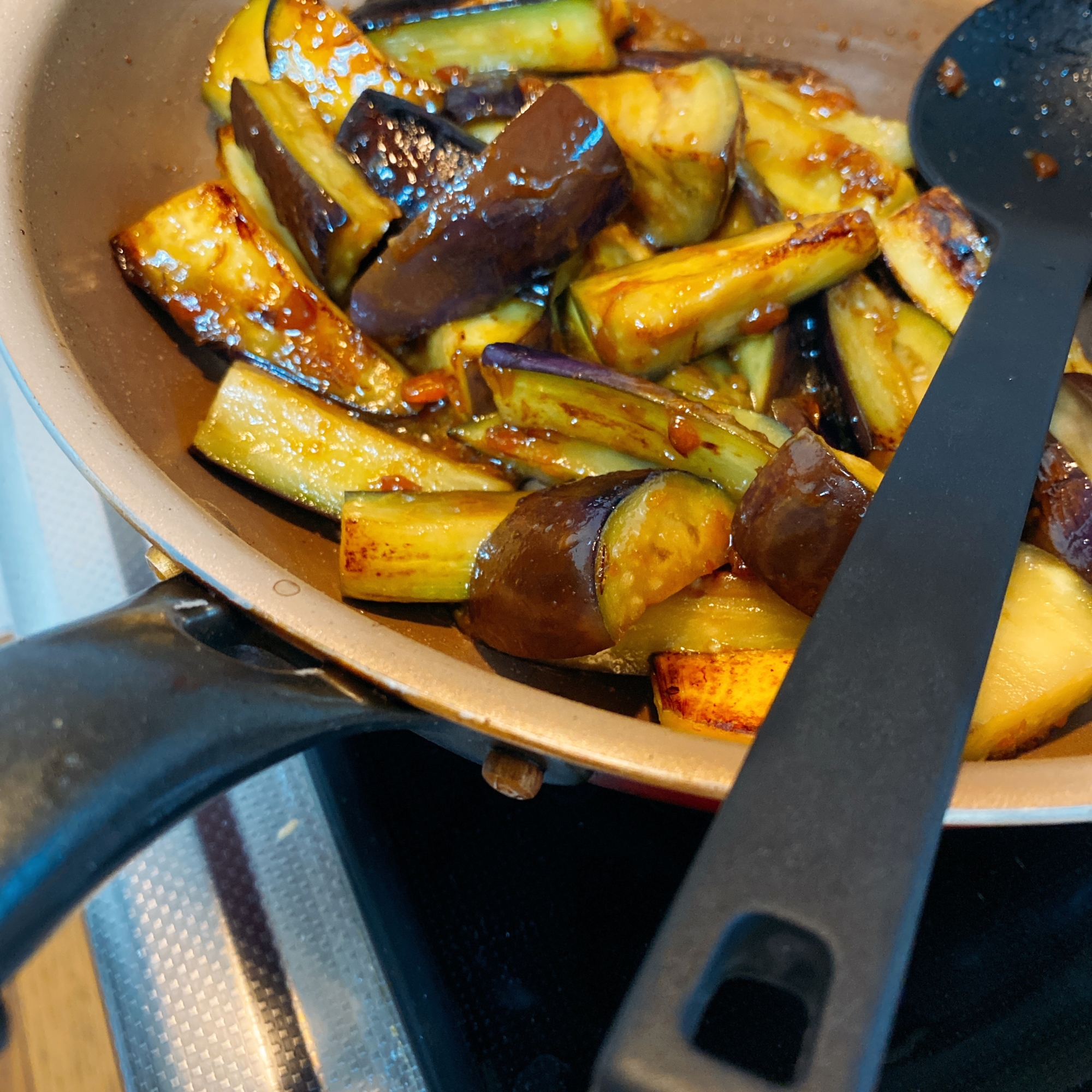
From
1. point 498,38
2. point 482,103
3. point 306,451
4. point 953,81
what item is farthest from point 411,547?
point 953,81

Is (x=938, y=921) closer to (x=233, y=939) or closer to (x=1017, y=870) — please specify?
(x=1017, y=870)

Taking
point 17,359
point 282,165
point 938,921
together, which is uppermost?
point 282,165

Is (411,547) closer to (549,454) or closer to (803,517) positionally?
(549,454)

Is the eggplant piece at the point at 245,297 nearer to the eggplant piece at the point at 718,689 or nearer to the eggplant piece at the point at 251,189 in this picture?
the eggplant piece at the point at 251,189

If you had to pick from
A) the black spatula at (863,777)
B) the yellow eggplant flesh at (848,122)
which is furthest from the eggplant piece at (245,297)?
the yellow eggplant flesh at (848,122)

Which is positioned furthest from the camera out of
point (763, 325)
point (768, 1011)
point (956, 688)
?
point (763, 325)

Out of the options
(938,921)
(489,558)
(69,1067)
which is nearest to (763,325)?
(489,558)
